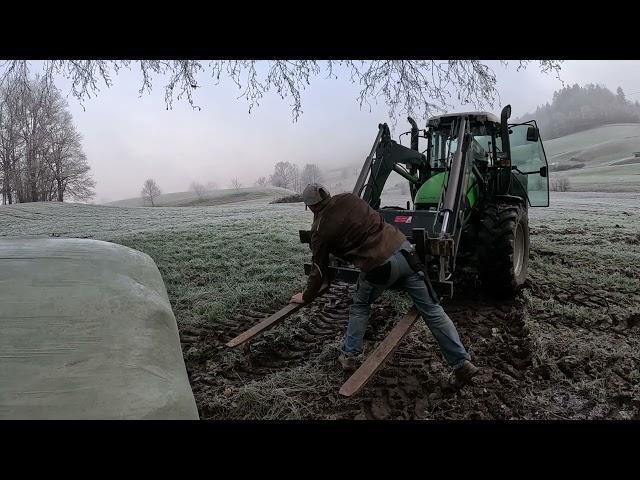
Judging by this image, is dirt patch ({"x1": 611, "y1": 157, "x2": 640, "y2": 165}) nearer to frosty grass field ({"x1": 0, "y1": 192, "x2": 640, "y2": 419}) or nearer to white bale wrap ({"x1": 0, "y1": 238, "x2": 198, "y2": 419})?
frosty grass field ({"x1": 0, "y1": 192, "x2": 640, "y2": 419})

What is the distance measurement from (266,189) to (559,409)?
41.3 ft

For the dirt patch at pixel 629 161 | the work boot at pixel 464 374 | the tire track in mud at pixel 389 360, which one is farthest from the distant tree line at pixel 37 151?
the dirt patch at pixel 629 161

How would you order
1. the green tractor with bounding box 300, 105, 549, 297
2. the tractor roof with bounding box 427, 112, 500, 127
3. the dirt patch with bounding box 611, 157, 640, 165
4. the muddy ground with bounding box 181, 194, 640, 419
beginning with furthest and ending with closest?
the dirt patch with bounding box 611, 157, 640, 165 < the tractor roof with bounding box 427, 112, 500, 127 < the green tractor with bounding box 300, 105, 549, 297 < the muddy ground with bounding box 181, 194, 640, 419

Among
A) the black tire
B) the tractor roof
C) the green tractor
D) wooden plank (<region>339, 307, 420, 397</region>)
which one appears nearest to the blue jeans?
wooden plank (<region>339, 307, 420, 397</region>)

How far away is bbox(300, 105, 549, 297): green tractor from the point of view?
13.9 ft

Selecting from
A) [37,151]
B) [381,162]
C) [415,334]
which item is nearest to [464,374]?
[415,334]

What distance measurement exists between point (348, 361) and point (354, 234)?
1.04 m

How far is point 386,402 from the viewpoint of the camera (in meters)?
3.13

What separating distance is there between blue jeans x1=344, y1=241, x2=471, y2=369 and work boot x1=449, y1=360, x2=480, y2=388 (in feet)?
0.10

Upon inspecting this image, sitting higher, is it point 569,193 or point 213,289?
point 569,193

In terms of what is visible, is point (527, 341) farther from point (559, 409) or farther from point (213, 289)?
point (213, 289)

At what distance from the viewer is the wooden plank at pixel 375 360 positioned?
112 inches

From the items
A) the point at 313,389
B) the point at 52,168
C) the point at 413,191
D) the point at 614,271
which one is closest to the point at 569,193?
the point at 614,271

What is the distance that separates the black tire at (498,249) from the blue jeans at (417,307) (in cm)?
170
